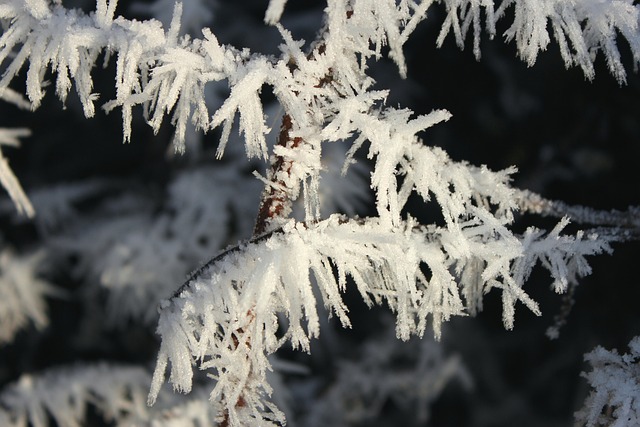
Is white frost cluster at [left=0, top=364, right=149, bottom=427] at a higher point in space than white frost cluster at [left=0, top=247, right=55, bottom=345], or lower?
lower

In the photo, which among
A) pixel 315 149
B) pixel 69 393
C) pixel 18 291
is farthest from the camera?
pixel 18 291

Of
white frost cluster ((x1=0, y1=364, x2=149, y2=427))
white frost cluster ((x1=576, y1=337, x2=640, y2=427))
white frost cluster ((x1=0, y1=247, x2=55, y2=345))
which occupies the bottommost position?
white frost cluster ((x1=0, y1=364, x2=149, y2=427))

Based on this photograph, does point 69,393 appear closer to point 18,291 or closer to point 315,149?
point 18,291

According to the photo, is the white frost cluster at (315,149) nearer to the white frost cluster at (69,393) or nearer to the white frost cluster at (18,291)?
the white frost cluster at (69,393)

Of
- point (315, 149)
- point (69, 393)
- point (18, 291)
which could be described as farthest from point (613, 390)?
point (18, 291)

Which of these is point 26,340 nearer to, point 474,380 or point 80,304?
point 80,304

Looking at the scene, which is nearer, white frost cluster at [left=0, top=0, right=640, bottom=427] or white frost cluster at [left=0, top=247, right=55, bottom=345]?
white frost cluster at [left=0, top=0, right=640, bottom=427]

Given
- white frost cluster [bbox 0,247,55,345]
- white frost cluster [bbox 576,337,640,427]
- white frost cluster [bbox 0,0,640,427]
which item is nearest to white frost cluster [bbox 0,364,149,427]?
white frost cluster [bbox 0,247,55,345]

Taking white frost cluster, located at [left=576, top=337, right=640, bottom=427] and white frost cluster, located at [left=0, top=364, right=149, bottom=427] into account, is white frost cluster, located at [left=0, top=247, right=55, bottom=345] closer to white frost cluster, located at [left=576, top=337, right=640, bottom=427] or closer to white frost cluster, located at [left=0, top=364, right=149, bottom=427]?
white frost cluster, located at [left=0, top=364, right=149, bottom=427]

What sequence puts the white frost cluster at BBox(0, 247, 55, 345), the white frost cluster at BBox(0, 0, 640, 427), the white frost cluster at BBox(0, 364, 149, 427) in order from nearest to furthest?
1. the white frost cluster at BBox(0, 0, 640, 427)
2. the white frost cluster at BBox(0, 364, 149, 427)
3. the white frost cluster at BBox(0, 247, 55, 345)
